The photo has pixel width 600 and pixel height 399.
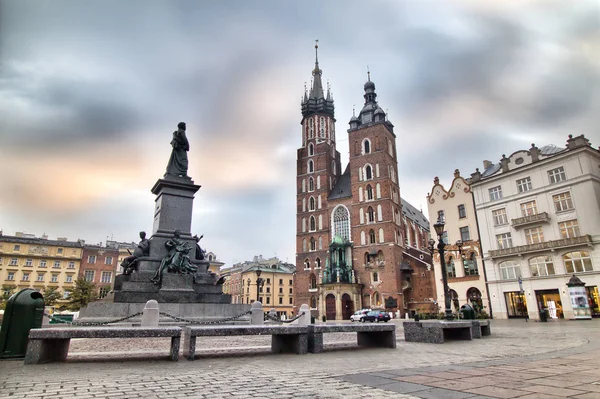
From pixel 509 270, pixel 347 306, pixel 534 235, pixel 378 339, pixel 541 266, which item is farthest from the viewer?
pixel 347 306

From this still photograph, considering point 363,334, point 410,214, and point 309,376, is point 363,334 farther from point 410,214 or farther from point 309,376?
point 410,214

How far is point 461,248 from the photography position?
35.2 meters

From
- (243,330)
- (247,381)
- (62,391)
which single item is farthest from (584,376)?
(62,391)

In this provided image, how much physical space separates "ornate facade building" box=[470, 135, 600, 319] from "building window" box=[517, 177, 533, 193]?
8 cm

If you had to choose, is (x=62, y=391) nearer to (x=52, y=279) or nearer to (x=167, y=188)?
(x=167, y=188)

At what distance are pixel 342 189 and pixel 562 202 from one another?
35.5m

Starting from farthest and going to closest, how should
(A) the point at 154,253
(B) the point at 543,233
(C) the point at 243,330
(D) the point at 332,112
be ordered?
1. (D) the point at 332,112
2. (B) the point at 543,233
3. (A) the point at 154,253
4. (C) the point at 243,330

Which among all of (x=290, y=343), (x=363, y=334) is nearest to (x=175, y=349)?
(x=290, y=343)

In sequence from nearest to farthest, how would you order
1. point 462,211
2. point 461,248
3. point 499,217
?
point 461,248 → point 499,217 → point 462,211

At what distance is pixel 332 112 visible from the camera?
72.9 metres

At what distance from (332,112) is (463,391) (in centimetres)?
7119

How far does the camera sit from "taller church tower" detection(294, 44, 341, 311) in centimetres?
5944

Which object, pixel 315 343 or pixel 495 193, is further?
pixel 495 193

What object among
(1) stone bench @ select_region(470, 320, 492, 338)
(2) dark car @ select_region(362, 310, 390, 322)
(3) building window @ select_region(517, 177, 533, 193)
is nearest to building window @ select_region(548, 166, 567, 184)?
(3) building window @ select_region(517, 177, 533, 193)
